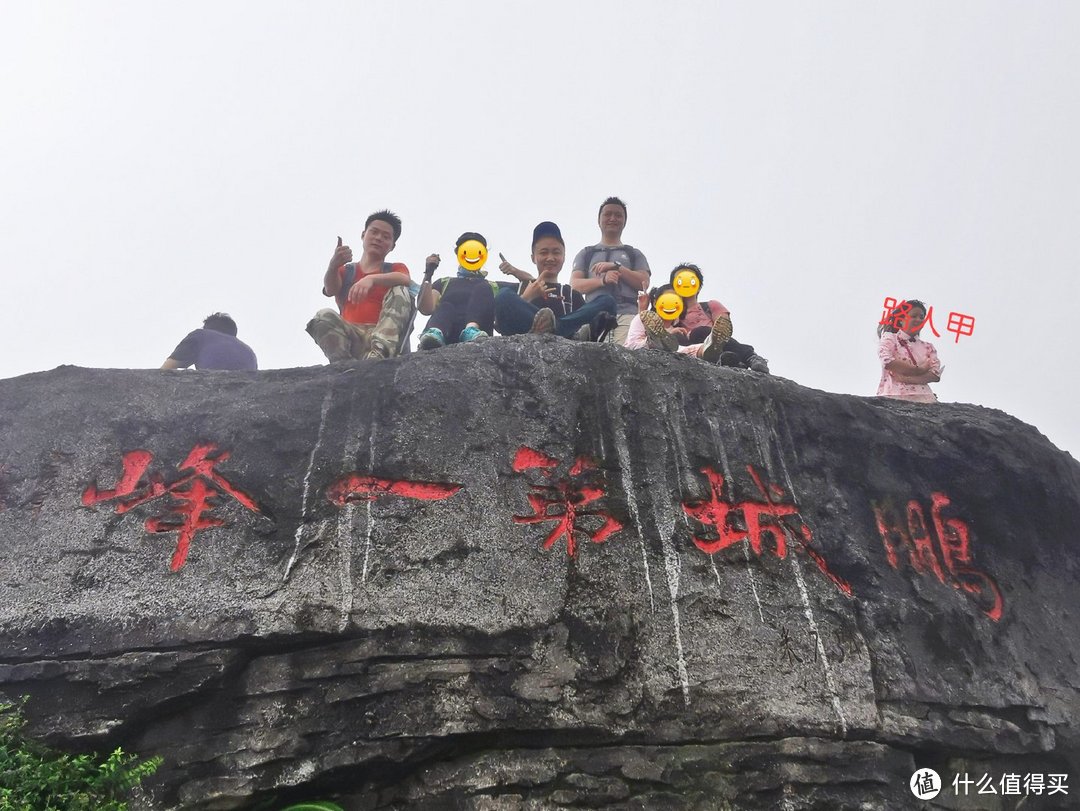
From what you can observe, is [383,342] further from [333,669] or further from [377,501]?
[333,669]

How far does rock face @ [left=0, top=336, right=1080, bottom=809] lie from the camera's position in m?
4.20

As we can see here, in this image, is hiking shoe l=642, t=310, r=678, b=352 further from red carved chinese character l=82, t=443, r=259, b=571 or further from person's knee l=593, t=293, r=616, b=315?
red carved chinese character l=82, t=443, r=259, b=571

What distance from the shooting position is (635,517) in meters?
5.02

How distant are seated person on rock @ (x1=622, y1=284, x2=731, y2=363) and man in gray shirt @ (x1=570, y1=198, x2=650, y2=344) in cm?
31

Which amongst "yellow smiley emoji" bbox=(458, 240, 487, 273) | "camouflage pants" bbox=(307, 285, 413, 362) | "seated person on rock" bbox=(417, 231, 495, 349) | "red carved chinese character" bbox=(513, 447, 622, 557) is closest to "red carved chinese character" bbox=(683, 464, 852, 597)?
"red carved chinese character" bbox=(513, 447, 622, 557)

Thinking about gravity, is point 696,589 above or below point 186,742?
above

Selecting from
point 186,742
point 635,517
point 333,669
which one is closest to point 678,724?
point 635,517

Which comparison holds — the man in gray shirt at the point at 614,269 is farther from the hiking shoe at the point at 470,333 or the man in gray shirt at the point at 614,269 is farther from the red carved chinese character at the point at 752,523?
the red carved chinese character at the point at 752,523

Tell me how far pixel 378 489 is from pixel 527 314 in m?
2.12

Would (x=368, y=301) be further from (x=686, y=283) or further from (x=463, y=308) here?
(x=686, y=283)

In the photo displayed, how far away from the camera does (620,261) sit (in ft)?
25.9

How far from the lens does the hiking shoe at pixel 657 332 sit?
6070mm

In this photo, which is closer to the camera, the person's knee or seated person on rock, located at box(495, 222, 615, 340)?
seated person on rock, located at box(495, 222, 615, 340)

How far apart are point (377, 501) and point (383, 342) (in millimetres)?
1762
